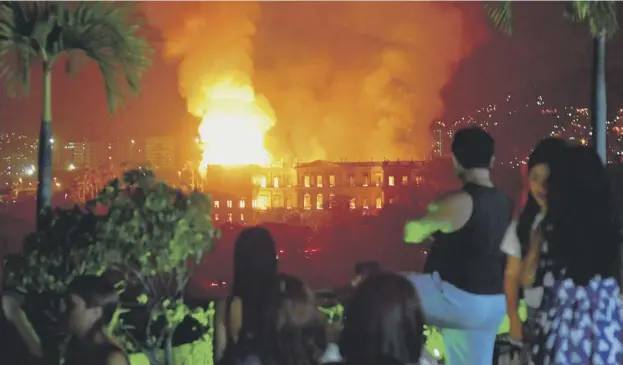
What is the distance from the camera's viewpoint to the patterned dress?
2.66 metres

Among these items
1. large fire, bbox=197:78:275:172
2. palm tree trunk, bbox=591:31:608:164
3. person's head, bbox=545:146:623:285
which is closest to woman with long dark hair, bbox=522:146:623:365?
person's head, bbox=545:146:623:285

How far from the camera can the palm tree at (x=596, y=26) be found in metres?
7.89

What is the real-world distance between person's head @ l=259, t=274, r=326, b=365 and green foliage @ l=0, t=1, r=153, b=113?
242 inches

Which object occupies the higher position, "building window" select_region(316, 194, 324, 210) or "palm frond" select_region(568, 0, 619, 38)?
"palm frond" select_region(568, 0, 619, 38)

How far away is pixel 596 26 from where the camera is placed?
7926 mm

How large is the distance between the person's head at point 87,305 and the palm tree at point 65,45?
5940 mm

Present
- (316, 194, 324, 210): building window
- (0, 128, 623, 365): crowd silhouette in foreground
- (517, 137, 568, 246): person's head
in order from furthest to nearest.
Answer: (316, 194, 324, 210): building window
(517, 137, 568, 246): person's head
(0, 128, 623, 365): crowd silhouette in foreground

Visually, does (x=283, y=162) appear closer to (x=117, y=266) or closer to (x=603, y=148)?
(x=603, y=148)

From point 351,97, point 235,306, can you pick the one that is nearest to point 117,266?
point 235,306

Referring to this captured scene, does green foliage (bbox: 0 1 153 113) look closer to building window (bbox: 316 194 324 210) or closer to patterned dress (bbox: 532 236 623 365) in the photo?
patterned dress (bbox: 532 236 623 365)

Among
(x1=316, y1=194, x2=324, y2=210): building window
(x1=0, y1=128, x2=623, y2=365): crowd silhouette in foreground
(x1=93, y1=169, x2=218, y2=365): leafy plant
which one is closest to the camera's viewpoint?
(x1=0, y1=128, x2=623, y2=365): crowd silhouette in foreground

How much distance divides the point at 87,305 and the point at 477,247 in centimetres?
153

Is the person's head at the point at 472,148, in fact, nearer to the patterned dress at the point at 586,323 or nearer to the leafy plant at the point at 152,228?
the patterned dress at the point at 586,323

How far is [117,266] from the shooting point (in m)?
5.21
